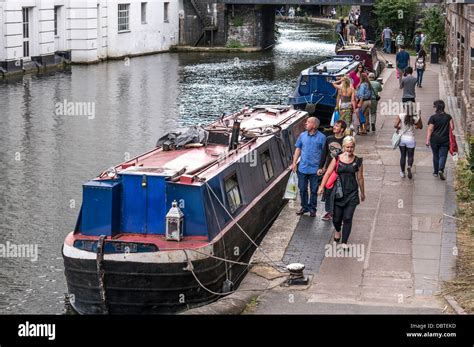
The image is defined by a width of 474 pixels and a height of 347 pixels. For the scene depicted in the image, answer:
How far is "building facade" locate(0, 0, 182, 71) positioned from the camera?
4375cm

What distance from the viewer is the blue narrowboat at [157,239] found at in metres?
13.3

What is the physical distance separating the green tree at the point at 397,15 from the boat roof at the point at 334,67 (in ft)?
71.4

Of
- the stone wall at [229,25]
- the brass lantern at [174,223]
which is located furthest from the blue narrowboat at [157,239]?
the stone wall at [229,25]

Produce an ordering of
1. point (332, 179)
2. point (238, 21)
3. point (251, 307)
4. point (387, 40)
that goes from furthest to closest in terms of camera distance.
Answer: point (238, 21) < point (387, 40) < point (332, 179) < point (251, 307)

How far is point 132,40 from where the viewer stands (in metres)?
55.1

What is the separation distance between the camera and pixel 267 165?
716 inches

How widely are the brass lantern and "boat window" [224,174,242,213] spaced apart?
1.73 m

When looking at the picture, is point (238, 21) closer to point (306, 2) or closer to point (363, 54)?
point (306, 2)

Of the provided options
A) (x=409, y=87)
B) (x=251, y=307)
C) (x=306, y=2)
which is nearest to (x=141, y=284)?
(x=251, y=307)

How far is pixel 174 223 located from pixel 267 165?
15.8 ft

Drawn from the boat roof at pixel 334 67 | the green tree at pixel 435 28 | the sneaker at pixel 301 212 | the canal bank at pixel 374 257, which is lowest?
the canal bank at pixel 374 257

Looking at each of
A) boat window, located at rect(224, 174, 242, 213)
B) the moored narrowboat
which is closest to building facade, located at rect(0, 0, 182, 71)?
the moored narrowboat

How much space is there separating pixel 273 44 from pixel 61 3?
19.7 m

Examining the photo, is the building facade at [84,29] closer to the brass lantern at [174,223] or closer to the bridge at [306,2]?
the bridge at [306,2]
